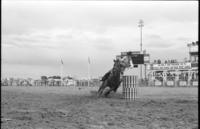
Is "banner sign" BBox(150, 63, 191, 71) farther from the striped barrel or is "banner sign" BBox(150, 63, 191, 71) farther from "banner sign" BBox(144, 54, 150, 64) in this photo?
the striped barrel

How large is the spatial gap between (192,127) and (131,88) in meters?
9.27

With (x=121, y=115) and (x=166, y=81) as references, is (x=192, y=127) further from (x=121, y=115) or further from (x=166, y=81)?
(x=166, y=81)

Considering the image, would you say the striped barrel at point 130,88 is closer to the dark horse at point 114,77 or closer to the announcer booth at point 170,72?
the dark horse at point 114,77

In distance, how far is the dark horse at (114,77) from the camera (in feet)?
63.3

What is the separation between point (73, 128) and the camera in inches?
348

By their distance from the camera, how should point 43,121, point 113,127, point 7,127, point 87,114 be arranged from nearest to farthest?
1. point 7,127
2. point 113,127
3. point 43,121
4. point 87,114

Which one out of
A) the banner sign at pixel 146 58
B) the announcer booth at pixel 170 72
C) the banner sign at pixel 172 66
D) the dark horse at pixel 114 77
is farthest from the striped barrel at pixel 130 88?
the banner sign at pixel 146 58

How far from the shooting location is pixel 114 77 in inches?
777

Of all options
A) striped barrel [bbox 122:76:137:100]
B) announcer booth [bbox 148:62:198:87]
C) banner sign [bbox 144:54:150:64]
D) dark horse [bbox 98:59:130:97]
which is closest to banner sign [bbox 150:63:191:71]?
announcer booth [bbox 148:62:198:87]

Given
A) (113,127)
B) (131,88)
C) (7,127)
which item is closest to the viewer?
(7,127)

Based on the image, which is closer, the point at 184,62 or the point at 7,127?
the point at 7,127

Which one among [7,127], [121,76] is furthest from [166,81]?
[7,127]

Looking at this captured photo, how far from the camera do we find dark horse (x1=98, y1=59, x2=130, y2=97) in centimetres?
1928

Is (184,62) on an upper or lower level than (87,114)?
upper
